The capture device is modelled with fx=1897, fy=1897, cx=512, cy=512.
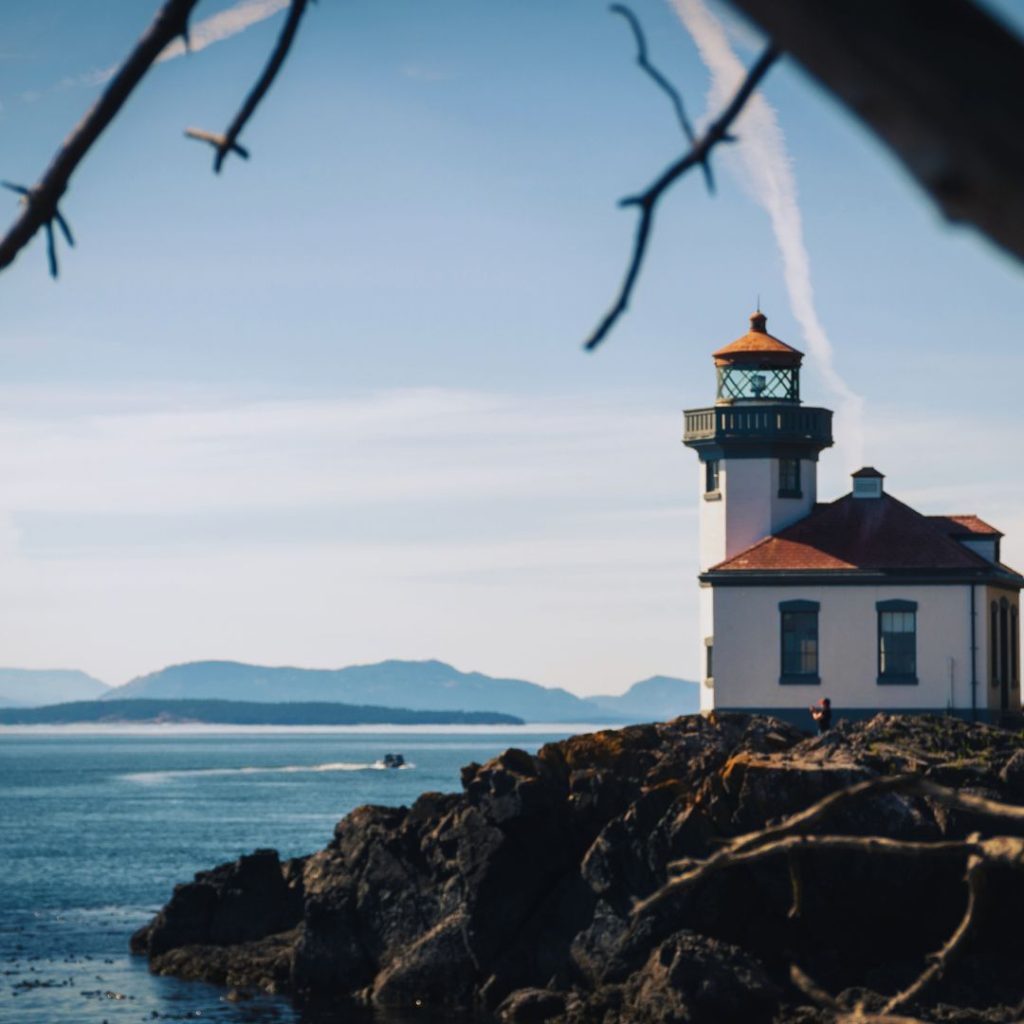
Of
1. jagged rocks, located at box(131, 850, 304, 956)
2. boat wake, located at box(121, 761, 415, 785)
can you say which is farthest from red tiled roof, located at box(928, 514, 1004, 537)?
boat wake, located at box(121, 761, 415, 785)

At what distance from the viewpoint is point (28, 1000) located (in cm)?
3631

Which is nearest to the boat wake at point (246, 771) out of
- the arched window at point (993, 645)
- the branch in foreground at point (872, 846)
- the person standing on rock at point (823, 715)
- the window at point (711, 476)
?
the window at point (711, 476)

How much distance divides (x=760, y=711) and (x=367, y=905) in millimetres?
11158

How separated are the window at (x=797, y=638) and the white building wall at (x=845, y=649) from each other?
13 centimetres

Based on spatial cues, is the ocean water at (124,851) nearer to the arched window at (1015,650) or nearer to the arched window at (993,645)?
the arched window at (993,645)

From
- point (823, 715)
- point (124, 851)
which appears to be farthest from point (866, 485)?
point (124, 851)

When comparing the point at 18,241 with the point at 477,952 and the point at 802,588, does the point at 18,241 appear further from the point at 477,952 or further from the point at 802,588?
the point at 802,588

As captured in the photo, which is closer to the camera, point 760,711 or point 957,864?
point 957,864

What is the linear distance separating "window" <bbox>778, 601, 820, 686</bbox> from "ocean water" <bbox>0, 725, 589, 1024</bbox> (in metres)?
13.7

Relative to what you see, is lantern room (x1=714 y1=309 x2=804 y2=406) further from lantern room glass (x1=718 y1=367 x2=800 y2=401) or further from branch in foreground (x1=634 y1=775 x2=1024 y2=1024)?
branch in foreground (x1=634 y1=775 x2=1024 y2=1024)

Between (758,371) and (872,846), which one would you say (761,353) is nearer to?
(758,371)

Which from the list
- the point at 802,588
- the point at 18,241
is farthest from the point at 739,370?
the point at 18,241

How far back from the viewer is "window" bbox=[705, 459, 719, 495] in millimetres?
45469

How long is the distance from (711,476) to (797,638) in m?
5.14
